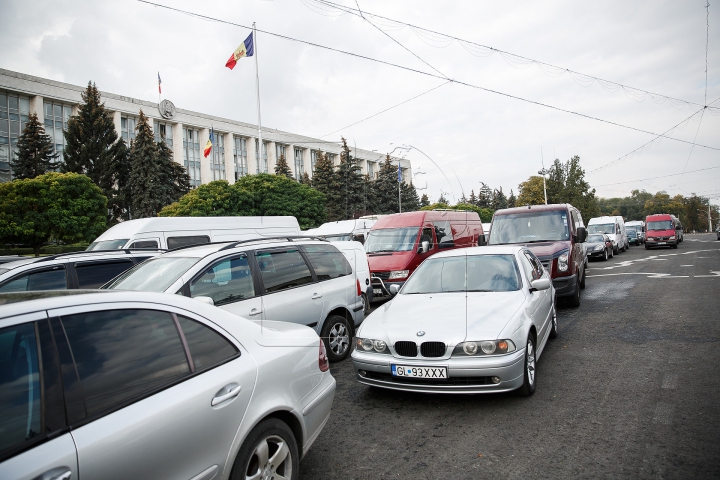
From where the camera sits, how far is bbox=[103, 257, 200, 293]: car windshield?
5.07 m

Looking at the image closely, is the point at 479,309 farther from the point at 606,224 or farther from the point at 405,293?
the point at 606,224

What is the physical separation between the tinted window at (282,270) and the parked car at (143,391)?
2.59m

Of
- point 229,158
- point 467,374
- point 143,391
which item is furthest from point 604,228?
point 229,158

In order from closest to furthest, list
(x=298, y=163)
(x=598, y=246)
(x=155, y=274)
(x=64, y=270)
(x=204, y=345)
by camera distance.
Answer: (x=204, y=345)
(x=155, y=274)
(x=64, y=270)
(x=598, y=246)
(x=298, y=163)

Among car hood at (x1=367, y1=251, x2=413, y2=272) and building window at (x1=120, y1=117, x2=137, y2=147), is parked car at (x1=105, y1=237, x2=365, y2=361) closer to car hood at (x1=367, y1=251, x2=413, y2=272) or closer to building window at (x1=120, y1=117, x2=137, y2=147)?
car hood at (x1=367, y1=251, x2=413, y2=272)

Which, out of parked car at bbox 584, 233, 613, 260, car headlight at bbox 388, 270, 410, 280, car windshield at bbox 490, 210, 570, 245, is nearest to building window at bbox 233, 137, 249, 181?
parked car at bbox 584, 233, 613, 260

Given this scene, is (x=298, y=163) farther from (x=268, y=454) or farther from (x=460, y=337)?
(x=268, y=454)

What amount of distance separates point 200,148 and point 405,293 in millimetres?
62123

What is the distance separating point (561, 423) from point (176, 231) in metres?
12.0

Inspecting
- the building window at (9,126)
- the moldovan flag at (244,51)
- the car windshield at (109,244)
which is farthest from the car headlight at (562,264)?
the building window at (9,126)

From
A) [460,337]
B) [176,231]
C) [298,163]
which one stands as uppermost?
[298,163]

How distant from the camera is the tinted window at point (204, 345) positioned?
251 centimetres

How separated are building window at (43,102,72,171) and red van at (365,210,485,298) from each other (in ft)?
156

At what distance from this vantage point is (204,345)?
257 cm
